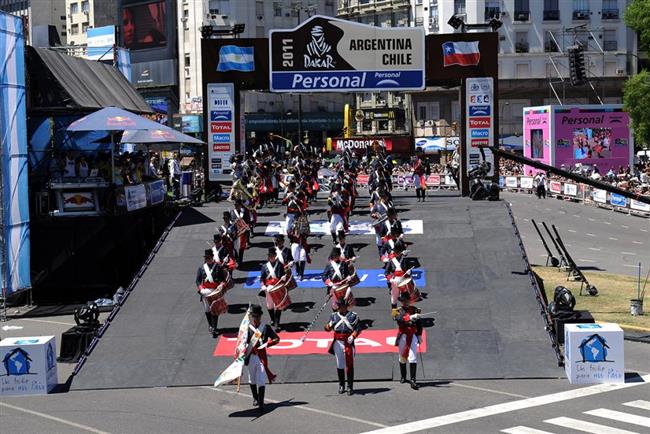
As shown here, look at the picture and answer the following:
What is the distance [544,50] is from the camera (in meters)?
84.2

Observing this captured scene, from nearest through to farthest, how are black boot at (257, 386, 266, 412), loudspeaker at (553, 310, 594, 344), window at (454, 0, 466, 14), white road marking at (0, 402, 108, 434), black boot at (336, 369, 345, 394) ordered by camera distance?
white road marking at (0, 402, 108, 434) → black boot at (257, 386, 266, 412) → black boot at (336, 369, 345, 394) → loudspeaker at (553, 310, 594, 344) → window at (454, 0, 466, 14)

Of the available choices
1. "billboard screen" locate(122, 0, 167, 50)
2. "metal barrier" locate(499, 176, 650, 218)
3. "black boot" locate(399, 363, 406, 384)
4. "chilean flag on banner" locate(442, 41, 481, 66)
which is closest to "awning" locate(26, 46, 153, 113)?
"chilean flag on banner" locate(442, 41, 481, 66)

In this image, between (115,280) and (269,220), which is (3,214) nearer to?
(115,280)

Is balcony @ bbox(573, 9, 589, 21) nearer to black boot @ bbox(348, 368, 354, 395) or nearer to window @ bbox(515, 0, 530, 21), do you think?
window @ bbox(515, 0, 530, 21)

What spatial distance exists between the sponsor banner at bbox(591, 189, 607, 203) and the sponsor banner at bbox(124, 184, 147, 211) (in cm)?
2816

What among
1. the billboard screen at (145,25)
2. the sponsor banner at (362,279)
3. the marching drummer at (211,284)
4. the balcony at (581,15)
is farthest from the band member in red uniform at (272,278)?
the billboard screen at (145,25)

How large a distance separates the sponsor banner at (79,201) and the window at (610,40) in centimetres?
6209

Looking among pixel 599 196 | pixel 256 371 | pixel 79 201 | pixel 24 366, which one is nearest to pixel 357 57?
pixel 79 201

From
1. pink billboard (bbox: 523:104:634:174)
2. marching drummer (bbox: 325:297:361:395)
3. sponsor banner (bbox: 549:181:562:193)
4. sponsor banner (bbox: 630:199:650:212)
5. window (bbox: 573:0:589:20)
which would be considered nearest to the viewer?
marching drummer (bbox: 325:297:361:395)

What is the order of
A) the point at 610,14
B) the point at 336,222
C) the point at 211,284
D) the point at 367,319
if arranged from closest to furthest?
the point at 211,284, the point at 367,319, the point at 336,222, the point at 610,14

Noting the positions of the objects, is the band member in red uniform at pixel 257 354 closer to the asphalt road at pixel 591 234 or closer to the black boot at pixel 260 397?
the black boot at pixel 260 397

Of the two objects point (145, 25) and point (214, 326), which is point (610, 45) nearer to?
point (145, 25)

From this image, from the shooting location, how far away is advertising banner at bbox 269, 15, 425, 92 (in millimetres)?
34875

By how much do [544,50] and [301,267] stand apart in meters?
63.8
